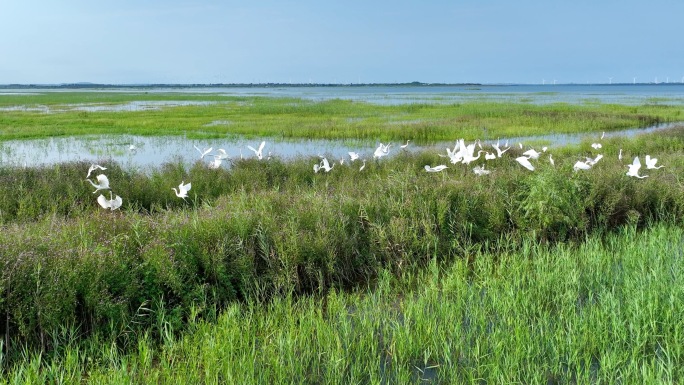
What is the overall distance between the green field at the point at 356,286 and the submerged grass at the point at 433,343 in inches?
0.9

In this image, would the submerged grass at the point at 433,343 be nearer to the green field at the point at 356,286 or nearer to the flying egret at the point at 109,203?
the green field at the point at 356,286

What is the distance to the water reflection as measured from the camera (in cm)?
1559

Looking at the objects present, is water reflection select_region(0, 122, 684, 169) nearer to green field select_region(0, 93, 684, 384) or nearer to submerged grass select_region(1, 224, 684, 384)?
green field select_region(0, 93, 684, 384)

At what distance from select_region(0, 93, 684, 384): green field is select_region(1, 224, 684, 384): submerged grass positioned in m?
0.02

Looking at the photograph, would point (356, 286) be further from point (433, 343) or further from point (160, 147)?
point (160, 147)

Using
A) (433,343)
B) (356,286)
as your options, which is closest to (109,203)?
(356,286)

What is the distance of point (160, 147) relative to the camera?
18188mm

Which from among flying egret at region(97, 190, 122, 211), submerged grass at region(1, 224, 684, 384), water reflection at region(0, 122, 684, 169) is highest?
flying egret at region(97, 190, 122, 211)

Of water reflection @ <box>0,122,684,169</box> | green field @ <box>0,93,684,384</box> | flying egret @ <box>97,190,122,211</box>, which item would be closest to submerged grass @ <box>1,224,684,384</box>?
green field @ <box>0,93,684,384</box>

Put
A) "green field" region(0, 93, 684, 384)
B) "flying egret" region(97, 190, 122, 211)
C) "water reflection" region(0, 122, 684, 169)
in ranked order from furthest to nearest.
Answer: "water reflection" region(0, 122, 684, 169) → "flying egret" region(97, 190, 122, 211) → "green field" region(0, 93, 684, 384)

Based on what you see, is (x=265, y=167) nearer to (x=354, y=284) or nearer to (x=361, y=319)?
(x=354, y=284)

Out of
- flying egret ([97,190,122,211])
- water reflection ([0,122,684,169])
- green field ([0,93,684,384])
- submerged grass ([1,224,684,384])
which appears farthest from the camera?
water reflection ([0,122,684,169])

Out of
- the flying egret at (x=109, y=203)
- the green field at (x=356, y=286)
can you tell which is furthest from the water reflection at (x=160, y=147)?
the flying egret at (x=109, y=203)

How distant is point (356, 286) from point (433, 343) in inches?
73.3
